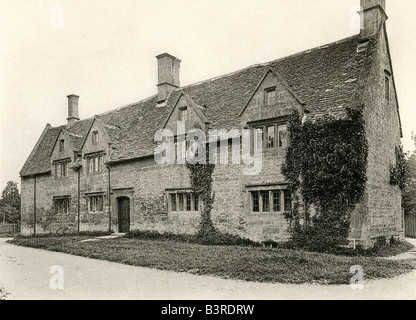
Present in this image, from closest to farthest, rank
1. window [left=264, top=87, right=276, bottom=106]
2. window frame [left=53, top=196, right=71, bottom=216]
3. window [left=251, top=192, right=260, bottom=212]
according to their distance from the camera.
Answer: window [left=264, top=87, right=276, bottom=106]
window [left=251, top=192, right=260, bottom=212]
window frame [left=53, top=196, right=71, bottom=216]

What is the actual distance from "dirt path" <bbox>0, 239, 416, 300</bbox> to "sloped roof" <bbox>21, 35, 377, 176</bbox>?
7812 mm

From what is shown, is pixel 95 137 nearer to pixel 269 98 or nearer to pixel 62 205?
pixel 62 205

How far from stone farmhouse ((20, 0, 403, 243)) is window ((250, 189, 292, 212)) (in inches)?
1.7

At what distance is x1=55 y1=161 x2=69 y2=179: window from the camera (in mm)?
28203

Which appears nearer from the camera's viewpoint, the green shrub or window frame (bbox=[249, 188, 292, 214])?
window frame (bbox=[249, 188, 292, 214])

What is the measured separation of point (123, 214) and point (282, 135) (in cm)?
1190

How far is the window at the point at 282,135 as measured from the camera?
1648 centimetres

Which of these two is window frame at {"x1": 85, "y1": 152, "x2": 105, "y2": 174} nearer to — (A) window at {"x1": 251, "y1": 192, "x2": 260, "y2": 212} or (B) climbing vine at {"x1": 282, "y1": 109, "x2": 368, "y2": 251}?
(A) window at {"x1": 251, "y1": 192, "x2": 260, "y2": 212}

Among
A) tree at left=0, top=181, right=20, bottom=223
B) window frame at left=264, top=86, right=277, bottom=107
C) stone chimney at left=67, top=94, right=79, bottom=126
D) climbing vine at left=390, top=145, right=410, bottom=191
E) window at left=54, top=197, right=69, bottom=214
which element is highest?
stone chimney at left=67, top=94, right=79, bottom=126

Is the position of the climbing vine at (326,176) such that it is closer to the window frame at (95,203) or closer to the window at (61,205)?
the window frame at (95,203)

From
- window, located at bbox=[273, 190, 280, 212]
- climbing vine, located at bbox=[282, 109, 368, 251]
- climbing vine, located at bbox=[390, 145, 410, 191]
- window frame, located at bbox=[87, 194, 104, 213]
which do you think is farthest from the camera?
window frame, located at bbox=[87, 194, 104, 213]

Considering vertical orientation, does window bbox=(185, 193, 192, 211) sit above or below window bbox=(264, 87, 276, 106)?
below

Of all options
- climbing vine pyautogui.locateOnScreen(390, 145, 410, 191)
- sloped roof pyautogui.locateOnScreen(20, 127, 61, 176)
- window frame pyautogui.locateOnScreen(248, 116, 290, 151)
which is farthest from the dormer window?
climbing vine pyautogui.locateOnScreen(390, 145, 410, 191)
